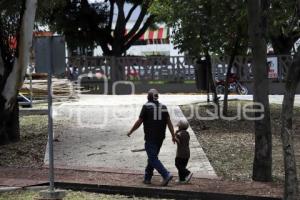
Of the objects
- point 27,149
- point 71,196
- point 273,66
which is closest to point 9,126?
point 27,149

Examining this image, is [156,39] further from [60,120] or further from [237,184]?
[237,184]

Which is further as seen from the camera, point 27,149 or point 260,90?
Answer: point 27,149

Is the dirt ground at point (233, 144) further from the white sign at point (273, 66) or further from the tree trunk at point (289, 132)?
the white sign at point (273, 66)

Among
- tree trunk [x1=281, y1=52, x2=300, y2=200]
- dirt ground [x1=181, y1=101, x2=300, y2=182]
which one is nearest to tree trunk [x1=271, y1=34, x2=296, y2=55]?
dirt ground [x1=181, y1=101, x2=300, y2=182]

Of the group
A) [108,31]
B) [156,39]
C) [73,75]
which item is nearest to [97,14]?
→ [108,31]

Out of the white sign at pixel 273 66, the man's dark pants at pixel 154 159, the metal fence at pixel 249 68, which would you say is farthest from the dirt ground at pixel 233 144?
the white sign at pixel 273 66

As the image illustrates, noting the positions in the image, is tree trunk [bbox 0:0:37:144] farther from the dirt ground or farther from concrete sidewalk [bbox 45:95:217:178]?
the dirt ground

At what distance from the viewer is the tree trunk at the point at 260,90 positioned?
387 inches

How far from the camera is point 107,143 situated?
13695 mm

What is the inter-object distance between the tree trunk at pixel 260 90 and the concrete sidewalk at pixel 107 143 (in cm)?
90

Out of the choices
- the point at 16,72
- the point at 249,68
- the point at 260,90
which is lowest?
the point at 249,68

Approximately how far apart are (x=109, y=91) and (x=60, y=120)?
13.1m

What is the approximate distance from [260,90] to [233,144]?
3.64 metres

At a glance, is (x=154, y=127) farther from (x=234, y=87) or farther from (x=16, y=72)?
(x=234, y=87)
